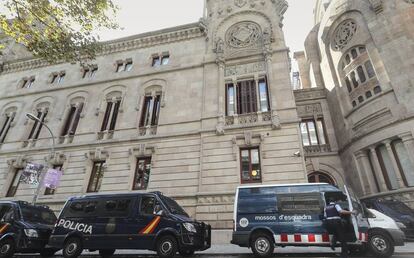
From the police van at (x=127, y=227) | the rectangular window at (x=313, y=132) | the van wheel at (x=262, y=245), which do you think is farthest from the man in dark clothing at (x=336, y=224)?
the rectangular window at (x=313, y=132)

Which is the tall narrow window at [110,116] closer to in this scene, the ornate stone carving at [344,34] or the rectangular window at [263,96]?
the rectangular window at [263,96]

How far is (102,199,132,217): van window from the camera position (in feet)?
27.9

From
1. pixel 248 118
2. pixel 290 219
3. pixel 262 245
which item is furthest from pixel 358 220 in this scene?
pixel 248 118

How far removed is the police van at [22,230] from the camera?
8828mm

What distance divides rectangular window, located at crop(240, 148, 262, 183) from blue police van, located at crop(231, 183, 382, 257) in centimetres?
499

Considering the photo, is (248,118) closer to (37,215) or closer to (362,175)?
(362,175)

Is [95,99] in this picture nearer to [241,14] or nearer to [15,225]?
[15,225]

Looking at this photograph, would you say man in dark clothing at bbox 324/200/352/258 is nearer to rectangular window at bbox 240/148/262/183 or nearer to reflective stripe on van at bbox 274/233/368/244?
reflective stripe on van at bbox 274/233/368/244

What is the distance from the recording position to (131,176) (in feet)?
50.9

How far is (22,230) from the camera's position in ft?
29.4

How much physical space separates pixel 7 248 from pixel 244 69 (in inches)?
656

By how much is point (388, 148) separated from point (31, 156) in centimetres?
2655

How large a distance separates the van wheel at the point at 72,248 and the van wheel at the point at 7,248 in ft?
7.71

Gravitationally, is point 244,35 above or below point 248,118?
above
